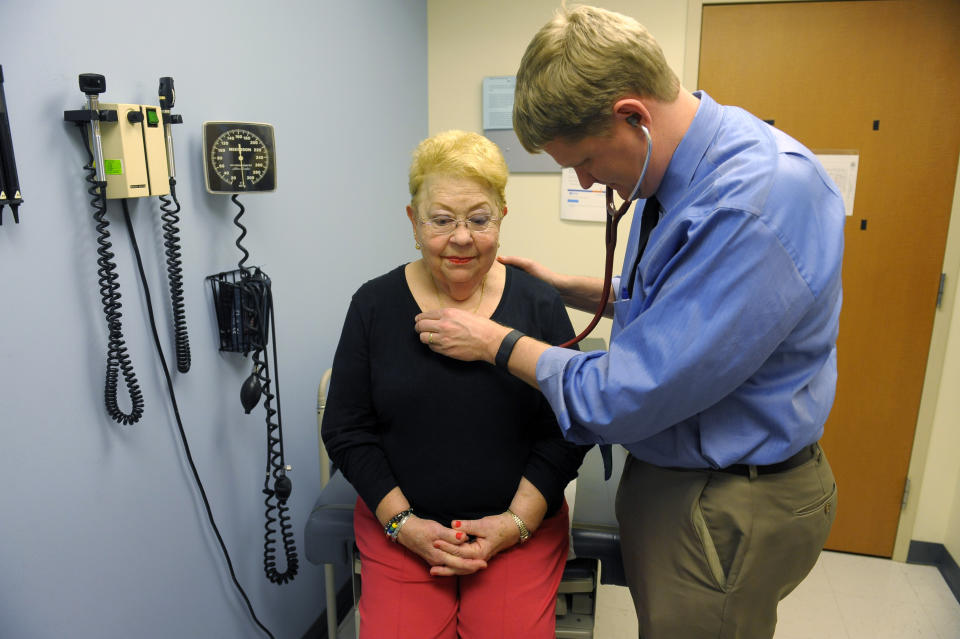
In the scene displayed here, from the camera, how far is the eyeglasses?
1.30 meters

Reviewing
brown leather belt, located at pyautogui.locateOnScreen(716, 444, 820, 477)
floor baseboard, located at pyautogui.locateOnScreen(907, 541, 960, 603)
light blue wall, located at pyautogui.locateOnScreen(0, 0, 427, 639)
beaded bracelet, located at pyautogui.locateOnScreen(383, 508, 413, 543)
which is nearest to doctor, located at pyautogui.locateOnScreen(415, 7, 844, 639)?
brown leather belt, located at pyautogui.locateOnScreen(716, 444, 820, 477)

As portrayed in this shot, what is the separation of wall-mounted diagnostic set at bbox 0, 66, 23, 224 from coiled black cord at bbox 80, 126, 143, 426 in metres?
0.13

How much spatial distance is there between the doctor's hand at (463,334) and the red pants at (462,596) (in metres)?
0.44

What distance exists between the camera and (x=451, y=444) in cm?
→ 132

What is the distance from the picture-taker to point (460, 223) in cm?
129

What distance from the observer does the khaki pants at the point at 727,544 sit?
1.07m

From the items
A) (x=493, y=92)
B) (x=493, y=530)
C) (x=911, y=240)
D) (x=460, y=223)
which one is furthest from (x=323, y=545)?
(x=911, y=240)

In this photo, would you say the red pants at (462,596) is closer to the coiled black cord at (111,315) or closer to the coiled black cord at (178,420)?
the coiled black cord at (178,420)

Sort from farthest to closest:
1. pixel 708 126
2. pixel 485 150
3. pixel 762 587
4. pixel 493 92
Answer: pixel 493 92 → pixel 485 150 → pixel 762 587 → pixel 708 126

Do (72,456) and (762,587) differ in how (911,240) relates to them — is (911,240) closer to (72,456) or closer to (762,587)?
(762,587)

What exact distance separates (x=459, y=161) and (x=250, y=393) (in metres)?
0.72

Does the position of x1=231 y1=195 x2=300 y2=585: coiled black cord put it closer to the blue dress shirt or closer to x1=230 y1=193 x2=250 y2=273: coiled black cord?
x1=230 y1=193 x2=250 y2=273: coiled black cord

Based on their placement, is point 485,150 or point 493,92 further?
point 493,92

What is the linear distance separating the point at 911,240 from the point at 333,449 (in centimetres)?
220
